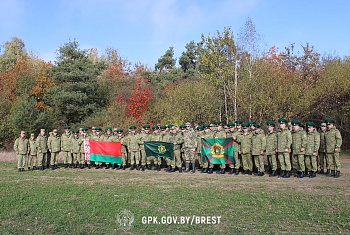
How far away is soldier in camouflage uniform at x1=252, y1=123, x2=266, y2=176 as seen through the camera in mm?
11406

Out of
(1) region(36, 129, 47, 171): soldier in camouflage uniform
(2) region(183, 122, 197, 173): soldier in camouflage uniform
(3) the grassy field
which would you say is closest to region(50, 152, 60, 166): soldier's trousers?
(1) region(36, 129, 47, 171): soldier in camouflage uniform

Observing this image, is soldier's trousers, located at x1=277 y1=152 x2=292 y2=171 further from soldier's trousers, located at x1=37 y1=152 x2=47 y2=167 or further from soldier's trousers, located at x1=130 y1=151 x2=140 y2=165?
soldier's trousers, located at x1=37 y1=152 x2=47 y2=167

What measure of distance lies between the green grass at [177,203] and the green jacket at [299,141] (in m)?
1.07

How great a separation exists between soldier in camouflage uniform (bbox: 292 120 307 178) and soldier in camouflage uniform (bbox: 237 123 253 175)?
154 centimetres

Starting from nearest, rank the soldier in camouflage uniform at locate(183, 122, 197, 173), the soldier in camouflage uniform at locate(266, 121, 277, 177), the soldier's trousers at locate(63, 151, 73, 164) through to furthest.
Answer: the soldier in camouflage uniform at locate(266, 121, 277, 177) → the soldier in camouflage uniform at locate(183, 122, 197, 173) → the soldier's trousers at locate(63, 151, 73, 164)

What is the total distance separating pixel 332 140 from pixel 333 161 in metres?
0.76

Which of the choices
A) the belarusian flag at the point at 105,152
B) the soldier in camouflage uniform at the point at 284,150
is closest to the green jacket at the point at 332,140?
the soldier in camouflage uniform at the point at 284,150

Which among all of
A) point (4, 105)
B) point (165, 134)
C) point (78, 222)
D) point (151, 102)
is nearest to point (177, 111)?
point (151, 102)

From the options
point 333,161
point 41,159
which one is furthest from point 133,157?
point 333,161

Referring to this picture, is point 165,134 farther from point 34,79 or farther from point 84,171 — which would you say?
point 34,79

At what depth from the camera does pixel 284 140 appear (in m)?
11.1

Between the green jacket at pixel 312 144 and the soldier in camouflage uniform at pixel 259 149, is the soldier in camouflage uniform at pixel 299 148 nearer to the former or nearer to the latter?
the green jacket at pixel 312 144

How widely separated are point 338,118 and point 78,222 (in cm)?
1844

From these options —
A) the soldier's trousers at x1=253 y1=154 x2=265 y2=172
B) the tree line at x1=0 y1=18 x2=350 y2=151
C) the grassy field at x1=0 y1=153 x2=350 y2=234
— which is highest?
the tree line at x1=0 y1=18 x2=350 y2=151
